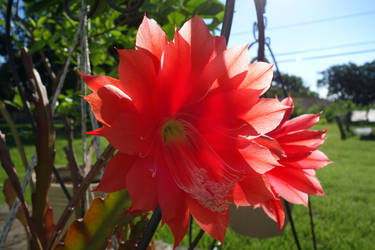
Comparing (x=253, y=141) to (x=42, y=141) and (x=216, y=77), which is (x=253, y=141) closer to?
(x=216, y=77)

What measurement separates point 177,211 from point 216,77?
142mm

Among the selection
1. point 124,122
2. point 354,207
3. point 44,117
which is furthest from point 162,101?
point 354,207

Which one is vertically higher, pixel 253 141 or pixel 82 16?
pixel 82 16

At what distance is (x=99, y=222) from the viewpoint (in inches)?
16.5

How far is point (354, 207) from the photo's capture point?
8.62 feet

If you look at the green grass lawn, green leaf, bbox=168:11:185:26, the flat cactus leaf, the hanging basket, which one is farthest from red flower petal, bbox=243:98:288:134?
the hanging basket

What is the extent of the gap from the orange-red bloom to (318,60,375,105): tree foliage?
127 ft

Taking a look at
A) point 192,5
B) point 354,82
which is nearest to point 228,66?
point 192,5

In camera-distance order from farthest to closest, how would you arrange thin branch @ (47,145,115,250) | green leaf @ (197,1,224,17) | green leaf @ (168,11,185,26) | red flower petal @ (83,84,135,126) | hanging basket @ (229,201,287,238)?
hanging basket @ (229,201,287,238) < green leaf @ (197,1,224,17) < green leaf @ (168,11,185,26) < thin branch @ (47,145,115,250) < red flower petal @ (83,84,135,126)

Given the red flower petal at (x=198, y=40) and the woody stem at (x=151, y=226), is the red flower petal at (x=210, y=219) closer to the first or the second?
the woody stem at (x=151, y=226)

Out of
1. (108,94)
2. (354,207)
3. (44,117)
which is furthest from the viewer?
(354,207)

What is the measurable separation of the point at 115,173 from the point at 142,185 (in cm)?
3

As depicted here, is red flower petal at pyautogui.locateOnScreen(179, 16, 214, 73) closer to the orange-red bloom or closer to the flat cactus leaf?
the orange-red bloom

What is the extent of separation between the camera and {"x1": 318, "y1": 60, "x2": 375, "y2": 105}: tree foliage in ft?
109
